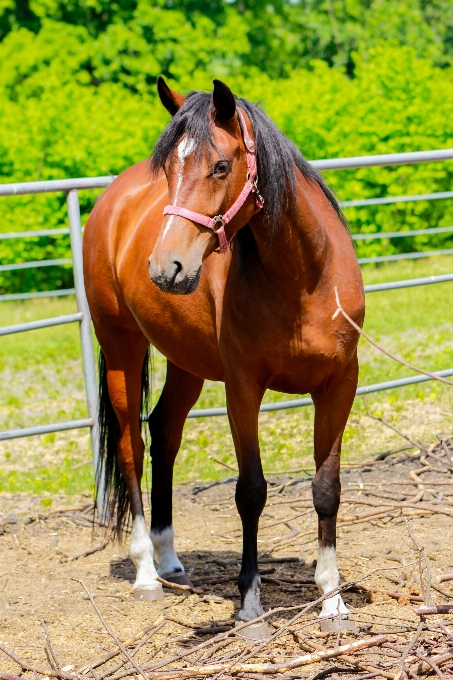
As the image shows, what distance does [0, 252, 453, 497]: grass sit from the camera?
19.7 feet

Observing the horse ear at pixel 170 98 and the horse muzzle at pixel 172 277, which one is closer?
the horse muzzle at pixel 172 277

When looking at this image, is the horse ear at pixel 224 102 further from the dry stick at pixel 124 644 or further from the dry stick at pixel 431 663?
the dry stick at pixel 124 644

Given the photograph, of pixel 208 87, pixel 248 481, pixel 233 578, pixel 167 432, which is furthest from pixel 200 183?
pixel 208 87

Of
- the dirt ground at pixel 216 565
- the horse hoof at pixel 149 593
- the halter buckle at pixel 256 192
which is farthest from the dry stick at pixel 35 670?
the halter buckle at pixel 256 192

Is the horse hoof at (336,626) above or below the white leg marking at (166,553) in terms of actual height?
above

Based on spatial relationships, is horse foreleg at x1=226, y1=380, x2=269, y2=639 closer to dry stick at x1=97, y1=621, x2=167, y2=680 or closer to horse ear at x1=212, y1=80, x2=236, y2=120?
dry stick at x1=97, y1=621, x2=167, y2=680

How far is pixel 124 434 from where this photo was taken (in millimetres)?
4492

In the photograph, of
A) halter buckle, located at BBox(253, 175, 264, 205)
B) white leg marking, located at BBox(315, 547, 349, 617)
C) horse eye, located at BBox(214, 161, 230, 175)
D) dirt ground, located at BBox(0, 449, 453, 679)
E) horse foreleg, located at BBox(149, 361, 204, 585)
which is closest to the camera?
horse eye, located at BBox(214, 161, 230, 175)

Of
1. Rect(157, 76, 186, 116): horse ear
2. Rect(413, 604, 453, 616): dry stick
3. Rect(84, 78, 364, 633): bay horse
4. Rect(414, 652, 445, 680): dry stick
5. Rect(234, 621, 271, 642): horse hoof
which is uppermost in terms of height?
Rect(157, 76, 186, 116): horse ear

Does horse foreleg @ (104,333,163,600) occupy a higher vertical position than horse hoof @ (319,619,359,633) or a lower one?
higher

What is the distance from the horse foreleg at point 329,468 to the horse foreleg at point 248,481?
0.24 m

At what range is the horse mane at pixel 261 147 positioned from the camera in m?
2.92

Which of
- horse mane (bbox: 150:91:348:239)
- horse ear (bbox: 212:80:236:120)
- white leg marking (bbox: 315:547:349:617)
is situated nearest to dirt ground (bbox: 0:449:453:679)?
white leg marking (bbox: 315:547:349:617)

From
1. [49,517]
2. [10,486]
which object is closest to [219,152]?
[49,517]
